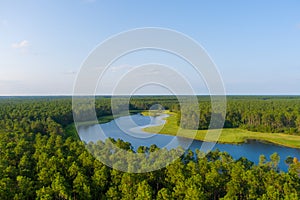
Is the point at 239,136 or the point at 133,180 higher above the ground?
the point at 133,180

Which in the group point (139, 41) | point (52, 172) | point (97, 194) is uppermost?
point (139, 41)

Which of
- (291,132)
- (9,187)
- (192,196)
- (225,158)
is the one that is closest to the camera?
(192,196)

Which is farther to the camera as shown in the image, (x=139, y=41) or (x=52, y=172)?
(x=52, y=172)

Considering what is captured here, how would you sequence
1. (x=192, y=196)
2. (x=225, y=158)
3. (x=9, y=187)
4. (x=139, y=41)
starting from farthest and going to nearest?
(x=225, y=158), (x=9, y=187), (x=192, y=196), (x=139, y=41)

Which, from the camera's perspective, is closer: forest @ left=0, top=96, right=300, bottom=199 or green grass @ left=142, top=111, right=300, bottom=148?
forest @ left=0, top=96, right=300, bottom=199

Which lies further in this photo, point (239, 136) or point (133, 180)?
point (239, 136)

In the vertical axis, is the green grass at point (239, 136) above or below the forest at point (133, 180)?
below

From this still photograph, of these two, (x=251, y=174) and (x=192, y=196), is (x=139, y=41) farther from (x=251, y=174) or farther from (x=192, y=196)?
(x=251, y=174)

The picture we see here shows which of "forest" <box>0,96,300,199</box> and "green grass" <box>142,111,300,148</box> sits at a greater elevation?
"forest" <box>0,96,300,199</box>

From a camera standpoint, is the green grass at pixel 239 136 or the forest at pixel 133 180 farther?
the green grass at pixel 239 136

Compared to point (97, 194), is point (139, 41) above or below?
above

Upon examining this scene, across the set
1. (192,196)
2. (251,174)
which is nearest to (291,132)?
(251,174)
